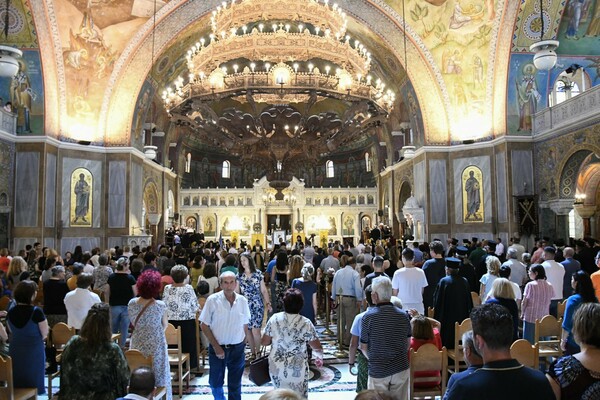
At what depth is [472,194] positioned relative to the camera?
20984 millimetres

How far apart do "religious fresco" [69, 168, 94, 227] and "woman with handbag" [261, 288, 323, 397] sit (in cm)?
1763

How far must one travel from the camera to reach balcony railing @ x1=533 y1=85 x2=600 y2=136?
15586mm

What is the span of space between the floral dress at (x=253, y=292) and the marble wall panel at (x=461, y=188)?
15277 millimetres

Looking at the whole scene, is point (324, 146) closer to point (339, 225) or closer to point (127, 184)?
point (127, 184)

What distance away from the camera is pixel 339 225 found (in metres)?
35.6

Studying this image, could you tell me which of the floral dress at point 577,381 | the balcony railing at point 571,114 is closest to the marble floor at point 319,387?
the floral dress at point 577,381

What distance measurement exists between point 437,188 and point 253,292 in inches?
634

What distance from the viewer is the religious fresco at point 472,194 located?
2069cm

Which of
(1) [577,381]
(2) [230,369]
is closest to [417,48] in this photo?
(2) [230,369]

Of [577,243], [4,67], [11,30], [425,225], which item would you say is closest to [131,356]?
[4,67]

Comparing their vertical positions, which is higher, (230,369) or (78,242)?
(78,242)

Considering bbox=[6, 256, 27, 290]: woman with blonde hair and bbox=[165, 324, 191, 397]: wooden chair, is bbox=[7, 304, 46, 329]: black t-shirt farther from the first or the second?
bbox=[6, 256, 27, 290]: woman with blonde hair

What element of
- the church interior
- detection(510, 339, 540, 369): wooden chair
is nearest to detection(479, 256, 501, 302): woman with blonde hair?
detection(510, 339, 540, 369): wooden chair

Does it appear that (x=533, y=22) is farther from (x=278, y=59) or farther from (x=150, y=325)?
(x=150, y=325)
